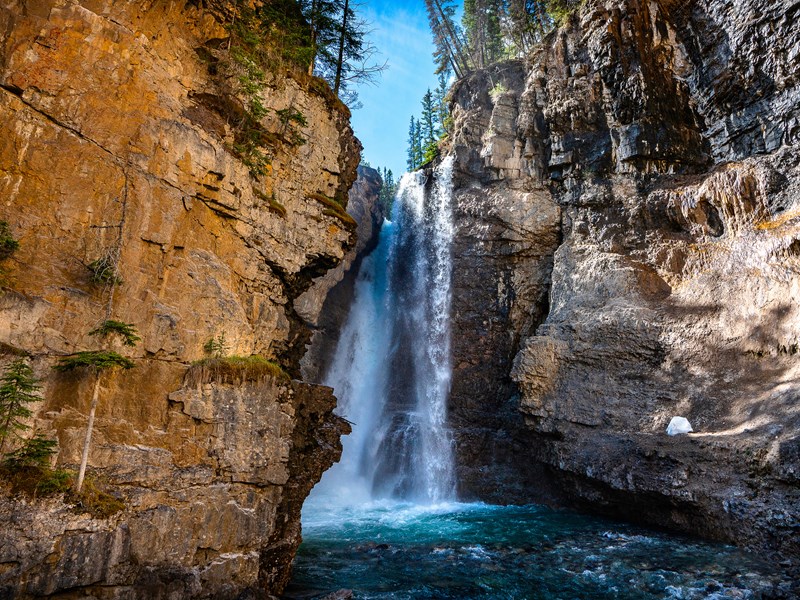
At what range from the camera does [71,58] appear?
881 centimetres

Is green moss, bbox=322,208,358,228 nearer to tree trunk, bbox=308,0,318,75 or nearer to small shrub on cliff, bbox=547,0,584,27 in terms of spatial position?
tree trunk, bbox=308,0,318,75

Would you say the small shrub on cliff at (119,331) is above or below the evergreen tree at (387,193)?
below

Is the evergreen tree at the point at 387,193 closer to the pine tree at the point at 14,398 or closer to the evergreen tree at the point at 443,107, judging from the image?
the evergreen tree at the point at 443,107

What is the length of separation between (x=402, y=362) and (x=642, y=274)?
42.3 feet

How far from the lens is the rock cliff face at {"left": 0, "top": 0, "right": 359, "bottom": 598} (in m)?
7.66

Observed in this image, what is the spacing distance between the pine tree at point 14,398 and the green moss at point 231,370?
8.31 feet

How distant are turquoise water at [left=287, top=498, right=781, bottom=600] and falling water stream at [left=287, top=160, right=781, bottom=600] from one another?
0.04 m

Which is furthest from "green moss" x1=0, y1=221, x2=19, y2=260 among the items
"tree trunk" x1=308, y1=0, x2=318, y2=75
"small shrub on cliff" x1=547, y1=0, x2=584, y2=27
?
"small shrub on cliff" x1=547, y1=0, x2=584, y2=27

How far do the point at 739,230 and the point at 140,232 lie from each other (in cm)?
1972

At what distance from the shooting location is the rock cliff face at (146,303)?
7.66 meters

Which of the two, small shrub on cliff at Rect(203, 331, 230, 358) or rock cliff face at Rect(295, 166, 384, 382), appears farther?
rock cliff face at Rect(295, 166, 384, 382)

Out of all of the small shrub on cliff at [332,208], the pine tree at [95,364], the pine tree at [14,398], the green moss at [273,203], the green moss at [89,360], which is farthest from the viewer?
the small shrub on cliff at [332,208]

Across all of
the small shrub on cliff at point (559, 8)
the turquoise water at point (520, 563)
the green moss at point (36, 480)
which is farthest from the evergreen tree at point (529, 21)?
A: the green moss at point (36, 480)

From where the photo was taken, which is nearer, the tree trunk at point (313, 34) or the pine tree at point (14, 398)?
the pine tree at point (14, 398)
